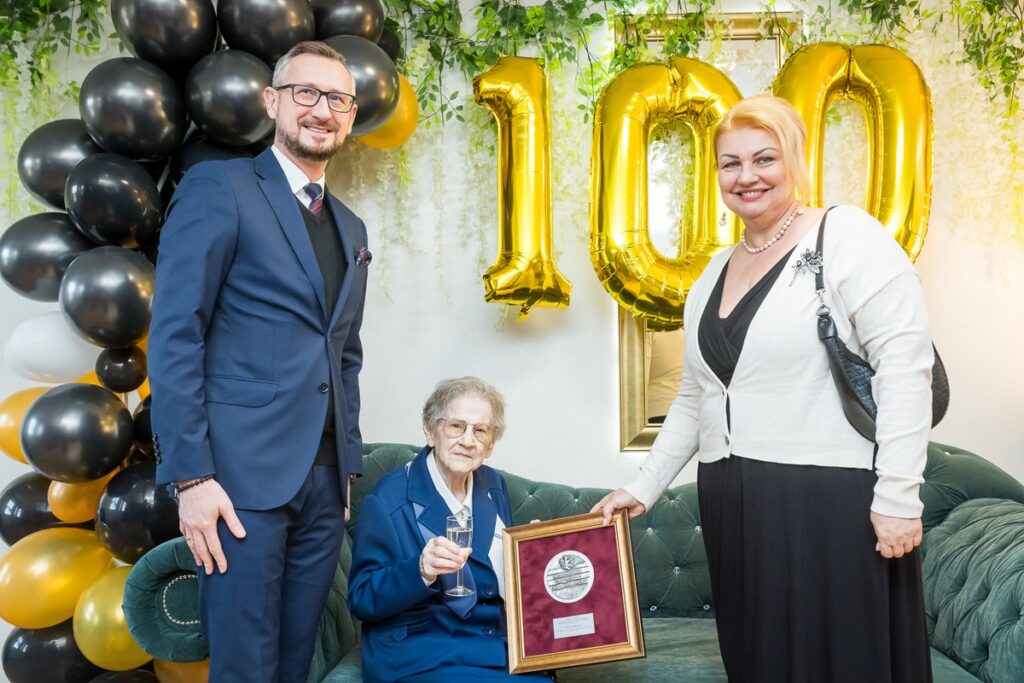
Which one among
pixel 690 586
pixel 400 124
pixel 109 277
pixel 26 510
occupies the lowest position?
pixel 690 586

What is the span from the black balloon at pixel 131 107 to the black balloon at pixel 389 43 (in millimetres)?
854

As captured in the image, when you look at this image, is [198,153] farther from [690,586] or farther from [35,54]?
[690,586]

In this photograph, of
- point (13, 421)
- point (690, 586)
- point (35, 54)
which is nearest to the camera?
point (13, 421)

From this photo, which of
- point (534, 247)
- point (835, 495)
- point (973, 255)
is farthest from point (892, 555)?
point (973, 255)

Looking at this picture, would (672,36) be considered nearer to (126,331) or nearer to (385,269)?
(385,269)

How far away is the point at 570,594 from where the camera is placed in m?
2.27

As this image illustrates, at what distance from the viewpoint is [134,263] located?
2652 millimetres

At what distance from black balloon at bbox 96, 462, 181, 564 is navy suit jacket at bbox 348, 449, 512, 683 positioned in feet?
2.44

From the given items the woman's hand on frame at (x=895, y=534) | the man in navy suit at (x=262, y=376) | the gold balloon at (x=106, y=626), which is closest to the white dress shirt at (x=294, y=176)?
the man in navy suit at (x=262, y=376)

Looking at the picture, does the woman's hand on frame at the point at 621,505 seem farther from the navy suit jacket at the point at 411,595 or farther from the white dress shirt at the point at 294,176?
the white dress shirt at the point at 294,176

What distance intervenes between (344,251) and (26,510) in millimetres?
1740

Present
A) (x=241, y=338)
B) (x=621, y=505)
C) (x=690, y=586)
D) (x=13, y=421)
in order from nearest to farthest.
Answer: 1. (x=241, y=338)
2. (x=621, y=505)
3. (x=13, y=421)
4. (x=690, y=586)

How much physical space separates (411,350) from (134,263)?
134cm

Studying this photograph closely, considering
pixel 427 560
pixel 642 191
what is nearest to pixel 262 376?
pixel 427 560
